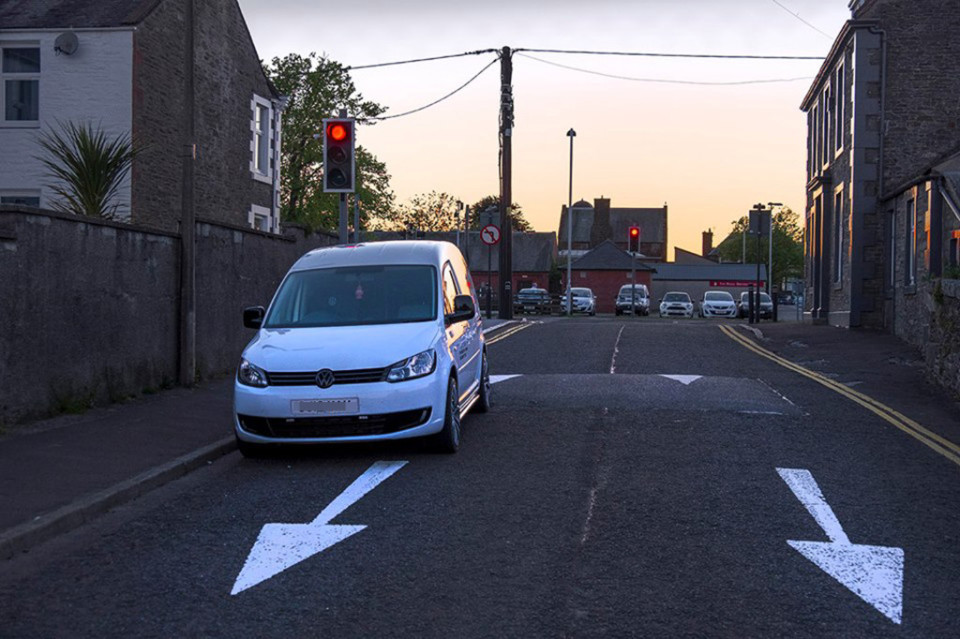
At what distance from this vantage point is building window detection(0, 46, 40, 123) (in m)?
23.1

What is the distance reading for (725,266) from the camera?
99.3 meters

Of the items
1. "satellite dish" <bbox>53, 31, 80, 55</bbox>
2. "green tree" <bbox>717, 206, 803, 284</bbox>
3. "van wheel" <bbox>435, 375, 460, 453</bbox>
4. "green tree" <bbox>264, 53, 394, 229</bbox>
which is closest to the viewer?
"van wheel" <bbox>435, 375, 460, 453</bbox>

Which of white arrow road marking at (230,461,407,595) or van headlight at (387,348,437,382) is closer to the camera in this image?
white arrow road marking at (230,461,407,595)

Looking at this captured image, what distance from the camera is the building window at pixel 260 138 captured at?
2948 centimetres

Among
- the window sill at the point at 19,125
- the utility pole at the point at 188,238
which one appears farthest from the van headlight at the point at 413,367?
the window sill at the point at 19,125

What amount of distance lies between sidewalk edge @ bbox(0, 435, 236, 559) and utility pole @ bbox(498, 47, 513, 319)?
2381 cm

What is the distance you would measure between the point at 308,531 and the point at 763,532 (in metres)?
2.87

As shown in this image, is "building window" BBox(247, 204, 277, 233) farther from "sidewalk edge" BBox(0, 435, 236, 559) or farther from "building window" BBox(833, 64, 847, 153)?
"sidewalk edge" BBox(0, 435, 236, 559)

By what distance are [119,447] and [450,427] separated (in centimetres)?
296

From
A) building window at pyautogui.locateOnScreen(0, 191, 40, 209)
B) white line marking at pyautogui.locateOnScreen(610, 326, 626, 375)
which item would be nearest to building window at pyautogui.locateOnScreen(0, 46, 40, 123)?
building window at pyautogui.locateOnScreen(0, 191, 40, 209)

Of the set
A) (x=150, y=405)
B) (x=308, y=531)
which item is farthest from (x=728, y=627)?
(x=150, y=405)

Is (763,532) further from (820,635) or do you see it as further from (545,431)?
(545,431)

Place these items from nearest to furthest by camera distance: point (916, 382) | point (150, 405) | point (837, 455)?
point (837, 455) → point (150, 405) → point (916, 382)

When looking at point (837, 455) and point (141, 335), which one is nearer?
point (837, 455)
